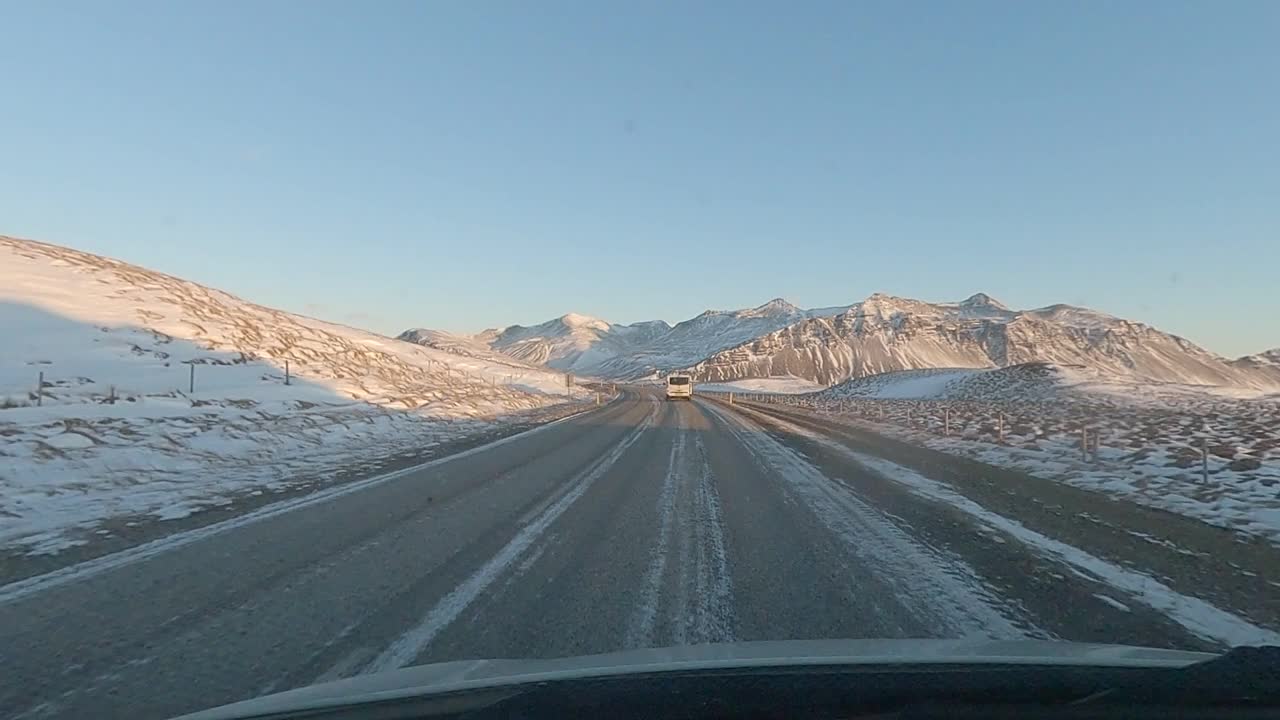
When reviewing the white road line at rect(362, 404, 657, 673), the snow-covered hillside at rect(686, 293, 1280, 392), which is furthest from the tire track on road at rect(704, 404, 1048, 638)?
the snow-covered hillside at rect(686, 293, 1280, 392)

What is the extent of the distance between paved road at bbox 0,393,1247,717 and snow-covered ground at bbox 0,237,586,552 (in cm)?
243

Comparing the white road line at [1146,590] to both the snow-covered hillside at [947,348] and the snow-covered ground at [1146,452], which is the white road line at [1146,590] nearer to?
the snow-covered ground at [1146,452]

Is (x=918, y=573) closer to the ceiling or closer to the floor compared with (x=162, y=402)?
closer to the floor

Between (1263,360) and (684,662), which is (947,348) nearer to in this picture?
(1263,360)

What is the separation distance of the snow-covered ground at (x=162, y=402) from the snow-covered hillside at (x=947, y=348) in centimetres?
13512

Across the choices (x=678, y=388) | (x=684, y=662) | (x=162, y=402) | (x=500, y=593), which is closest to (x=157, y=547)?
(x=500, y=593)

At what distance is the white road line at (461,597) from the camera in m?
4.12

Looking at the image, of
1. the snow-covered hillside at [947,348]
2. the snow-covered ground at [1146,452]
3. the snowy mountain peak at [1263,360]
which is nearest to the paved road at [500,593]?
the snow-covered ground at [1146,452]

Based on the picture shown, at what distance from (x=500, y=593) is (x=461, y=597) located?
290 mm

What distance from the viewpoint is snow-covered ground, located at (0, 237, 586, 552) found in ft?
32.9

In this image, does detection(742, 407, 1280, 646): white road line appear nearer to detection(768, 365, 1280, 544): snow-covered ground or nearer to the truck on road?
detection(768, 365, 1280, 544): snow-covered ground

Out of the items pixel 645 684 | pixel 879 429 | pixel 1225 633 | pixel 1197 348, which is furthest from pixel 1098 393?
pixel 1197 348

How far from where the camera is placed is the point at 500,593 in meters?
5.45

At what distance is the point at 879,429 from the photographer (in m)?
26.2
